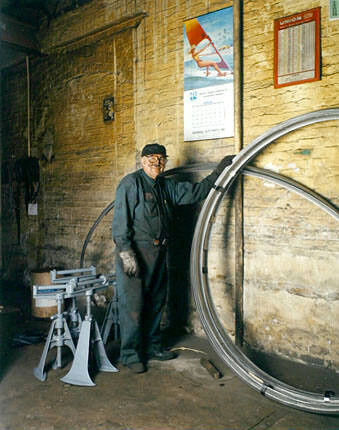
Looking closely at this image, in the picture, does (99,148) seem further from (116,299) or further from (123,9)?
(116,299)

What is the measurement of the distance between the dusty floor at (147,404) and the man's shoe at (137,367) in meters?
0.04

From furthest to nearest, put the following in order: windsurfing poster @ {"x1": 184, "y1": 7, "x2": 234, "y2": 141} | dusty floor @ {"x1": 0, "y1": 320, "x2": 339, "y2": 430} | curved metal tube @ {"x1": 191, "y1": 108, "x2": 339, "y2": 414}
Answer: windsurfing poster @ {"x1": 184, "y1": 7, "x2": 234, "y2": 141}, curved metal tube @ {"x1": 191, "y1": 108, "x2": 339, "y2": 414}, dusty floor @ {"x1": 0, "y1": 320, "x2": 339, "y2": 430}

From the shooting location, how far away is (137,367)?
3.33 meters

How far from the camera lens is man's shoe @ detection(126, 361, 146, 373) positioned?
3313mm

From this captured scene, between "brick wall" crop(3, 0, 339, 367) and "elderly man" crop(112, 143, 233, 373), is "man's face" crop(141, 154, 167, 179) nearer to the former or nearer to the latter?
"elderly man" crop(112, 143, 233, 373)

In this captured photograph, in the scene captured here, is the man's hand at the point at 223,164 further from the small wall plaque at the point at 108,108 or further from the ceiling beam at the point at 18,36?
the ceiling beam at the point at 18,36

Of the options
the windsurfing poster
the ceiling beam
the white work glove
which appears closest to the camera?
the white work glove

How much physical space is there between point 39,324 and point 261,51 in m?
3.61

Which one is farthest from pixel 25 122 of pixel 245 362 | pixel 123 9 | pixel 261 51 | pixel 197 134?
pixel 245 362

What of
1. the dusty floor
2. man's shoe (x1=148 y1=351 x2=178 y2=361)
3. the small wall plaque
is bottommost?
the dusty floor

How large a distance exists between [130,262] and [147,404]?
3.43 ft

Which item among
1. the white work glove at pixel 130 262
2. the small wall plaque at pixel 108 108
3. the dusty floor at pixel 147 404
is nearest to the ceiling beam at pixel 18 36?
the small wall plaque at pixel 108 108

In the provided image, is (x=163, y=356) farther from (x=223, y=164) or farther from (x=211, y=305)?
(x=223, y=164)

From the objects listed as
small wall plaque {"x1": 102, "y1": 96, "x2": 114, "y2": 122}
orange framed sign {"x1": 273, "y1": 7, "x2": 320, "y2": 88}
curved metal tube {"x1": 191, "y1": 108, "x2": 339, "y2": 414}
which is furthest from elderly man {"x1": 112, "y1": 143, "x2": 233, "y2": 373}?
small wall plaque {"x1": 102, "y1": 96, "x2": 114, "y2": 122}
